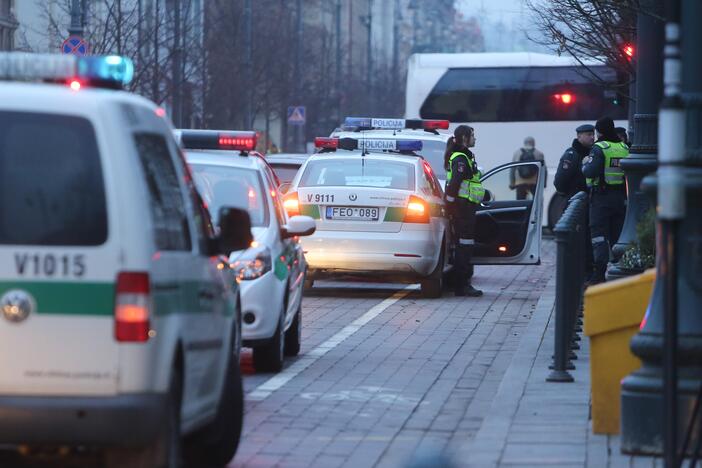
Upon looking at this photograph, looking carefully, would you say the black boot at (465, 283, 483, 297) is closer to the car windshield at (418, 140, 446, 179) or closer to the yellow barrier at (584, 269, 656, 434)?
the car windshield at (418, 140, 446, 179)

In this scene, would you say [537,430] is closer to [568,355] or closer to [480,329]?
[568,355]

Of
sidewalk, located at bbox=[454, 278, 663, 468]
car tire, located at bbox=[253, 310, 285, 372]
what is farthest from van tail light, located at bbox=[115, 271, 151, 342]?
car tire, located at bbox=[253, 310, 285, 372]

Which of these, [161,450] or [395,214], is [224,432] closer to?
[161,450]

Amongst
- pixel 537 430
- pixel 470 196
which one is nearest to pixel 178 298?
pixel 537 430

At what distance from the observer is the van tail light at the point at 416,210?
1881 cm

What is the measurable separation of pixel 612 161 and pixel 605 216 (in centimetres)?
60

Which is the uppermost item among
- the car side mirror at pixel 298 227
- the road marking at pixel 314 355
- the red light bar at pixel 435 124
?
the red light bar at pixel 435 124

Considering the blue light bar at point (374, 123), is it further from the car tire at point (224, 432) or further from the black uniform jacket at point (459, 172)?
Result: the car tire at point (224, 432)

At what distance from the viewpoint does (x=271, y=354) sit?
1218cm

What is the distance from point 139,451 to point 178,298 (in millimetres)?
612

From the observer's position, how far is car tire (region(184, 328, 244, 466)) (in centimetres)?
813

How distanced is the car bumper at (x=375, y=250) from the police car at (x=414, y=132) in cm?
463

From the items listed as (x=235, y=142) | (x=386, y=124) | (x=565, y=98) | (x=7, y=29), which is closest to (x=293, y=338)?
(x=235, y=142)

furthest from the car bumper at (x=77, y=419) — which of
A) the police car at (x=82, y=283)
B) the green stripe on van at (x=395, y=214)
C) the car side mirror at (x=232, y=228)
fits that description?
the green stripe on van at (x=395, y=214)
